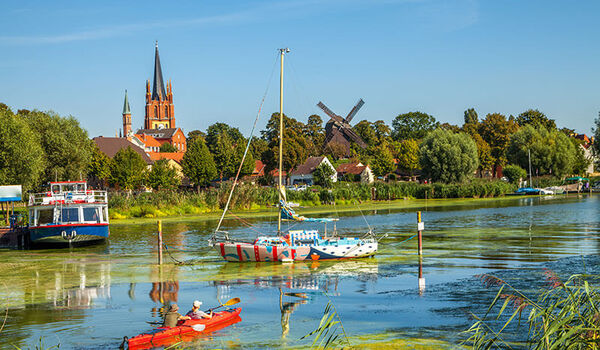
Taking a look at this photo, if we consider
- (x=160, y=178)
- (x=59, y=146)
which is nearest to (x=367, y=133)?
(x=160, y=178)

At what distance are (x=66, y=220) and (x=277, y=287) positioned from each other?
74.0 ft

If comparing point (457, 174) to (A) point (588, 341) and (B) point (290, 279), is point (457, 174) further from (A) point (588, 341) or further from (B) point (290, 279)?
(A) point (588, 341)

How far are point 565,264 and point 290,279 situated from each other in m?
13.0

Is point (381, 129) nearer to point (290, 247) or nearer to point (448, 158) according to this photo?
point (448, 158)

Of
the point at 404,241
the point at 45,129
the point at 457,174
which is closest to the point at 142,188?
the point at 45,129

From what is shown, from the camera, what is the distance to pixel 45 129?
7144 centimetres

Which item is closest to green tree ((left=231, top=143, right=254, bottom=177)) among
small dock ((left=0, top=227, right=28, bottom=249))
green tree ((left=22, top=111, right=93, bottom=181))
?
green tree ((left=22, top=111, right=93, bottom=181))

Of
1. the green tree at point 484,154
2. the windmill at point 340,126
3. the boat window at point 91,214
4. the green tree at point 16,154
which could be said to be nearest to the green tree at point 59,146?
the green tree at point 16,154

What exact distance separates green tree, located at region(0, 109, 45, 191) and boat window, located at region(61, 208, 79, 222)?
17409 mm

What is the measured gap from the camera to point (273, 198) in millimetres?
80188

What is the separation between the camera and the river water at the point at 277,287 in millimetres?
19500

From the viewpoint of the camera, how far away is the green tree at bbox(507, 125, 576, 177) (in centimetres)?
11838

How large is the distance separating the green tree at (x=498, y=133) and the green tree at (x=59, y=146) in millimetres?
94702

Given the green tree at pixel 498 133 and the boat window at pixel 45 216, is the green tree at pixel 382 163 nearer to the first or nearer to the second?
the green tree at pixel 498 133
